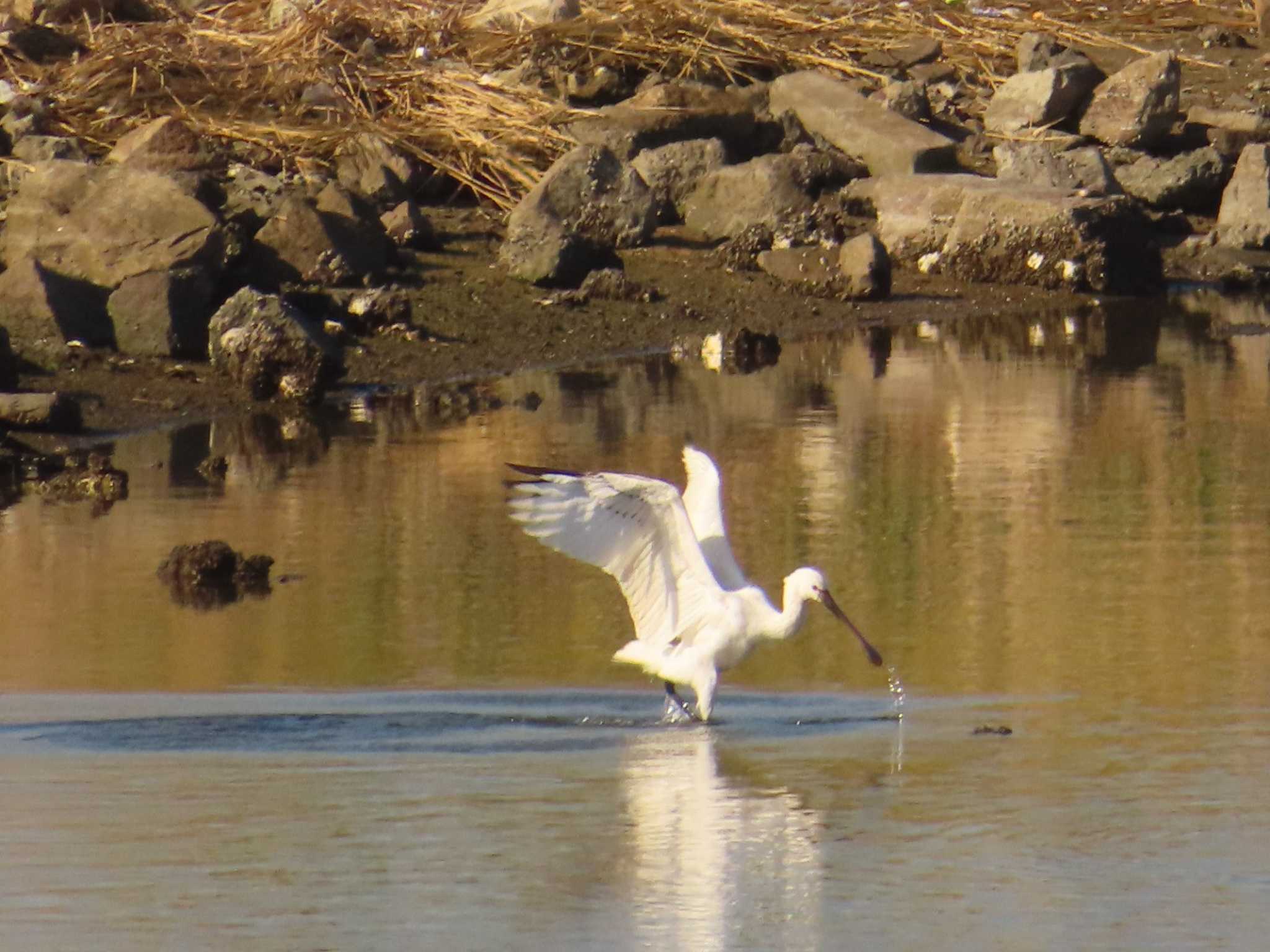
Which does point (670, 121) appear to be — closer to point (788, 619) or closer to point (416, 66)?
point (416, 66)

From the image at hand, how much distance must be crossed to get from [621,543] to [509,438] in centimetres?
454

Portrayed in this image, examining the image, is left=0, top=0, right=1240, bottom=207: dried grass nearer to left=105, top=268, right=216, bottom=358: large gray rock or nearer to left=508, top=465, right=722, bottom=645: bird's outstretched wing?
left=105, top=268, right=216, bottom=358: large gray rock

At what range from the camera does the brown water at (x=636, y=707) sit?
5.78m

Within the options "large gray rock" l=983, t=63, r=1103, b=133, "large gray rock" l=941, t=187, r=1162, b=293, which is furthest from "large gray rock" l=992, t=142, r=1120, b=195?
"large gray rock" l=983, t=63, r=1103, b=133

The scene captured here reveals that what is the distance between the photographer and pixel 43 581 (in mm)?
9375

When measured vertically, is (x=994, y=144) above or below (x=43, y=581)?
above

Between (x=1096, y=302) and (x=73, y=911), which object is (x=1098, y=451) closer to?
(x=1096, y=302)

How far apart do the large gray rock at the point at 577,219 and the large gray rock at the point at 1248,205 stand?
4363 millimetres

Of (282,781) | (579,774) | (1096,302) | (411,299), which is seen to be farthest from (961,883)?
(1096,302)

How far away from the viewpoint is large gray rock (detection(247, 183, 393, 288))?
602 inches

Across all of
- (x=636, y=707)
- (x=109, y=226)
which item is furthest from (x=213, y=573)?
(x=109, y=226)

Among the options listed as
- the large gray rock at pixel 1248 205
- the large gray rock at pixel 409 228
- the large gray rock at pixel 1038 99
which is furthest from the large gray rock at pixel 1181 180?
the large gray rock at pixel 409 228

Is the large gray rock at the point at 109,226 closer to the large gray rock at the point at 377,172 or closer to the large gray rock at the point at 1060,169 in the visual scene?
the large gray rock at the point at 377,172

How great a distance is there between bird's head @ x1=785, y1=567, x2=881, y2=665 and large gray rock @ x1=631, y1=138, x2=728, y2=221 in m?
10.6
